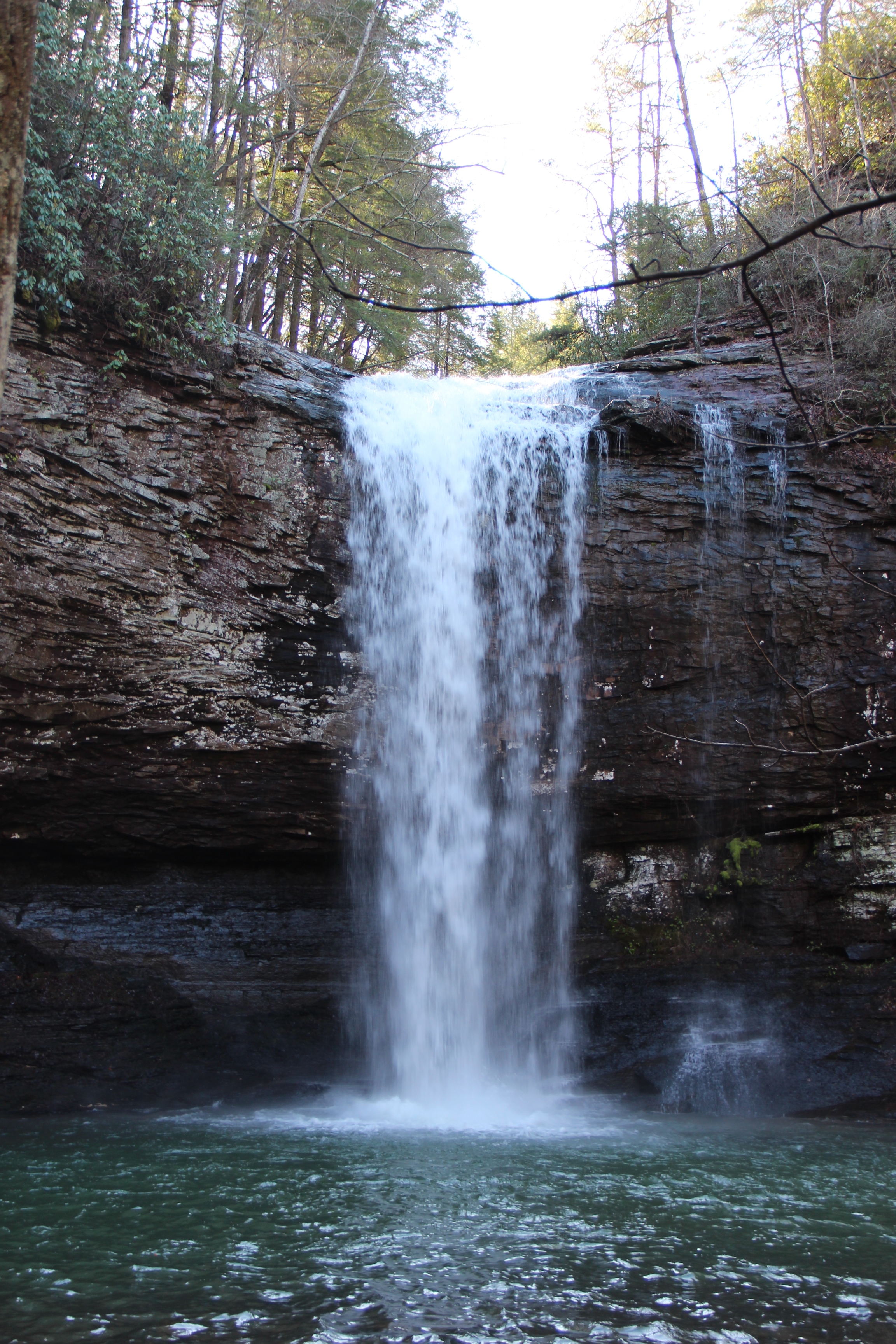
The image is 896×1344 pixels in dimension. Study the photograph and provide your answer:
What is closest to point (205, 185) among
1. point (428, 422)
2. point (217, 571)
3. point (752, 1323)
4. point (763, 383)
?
point (428, 422)

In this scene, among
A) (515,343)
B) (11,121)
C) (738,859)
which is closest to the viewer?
(11,121)

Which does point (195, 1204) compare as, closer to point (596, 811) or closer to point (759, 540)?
point (596, 811)

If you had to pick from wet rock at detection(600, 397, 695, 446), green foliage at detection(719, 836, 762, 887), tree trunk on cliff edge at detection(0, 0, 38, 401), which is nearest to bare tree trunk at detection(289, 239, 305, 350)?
wet rock at detection(600, 397, 695, 446)

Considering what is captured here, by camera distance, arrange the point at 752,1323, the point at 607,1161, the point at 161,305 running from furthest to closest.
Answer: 1. the point at 161,305
2. the point at 607,1161
3. the point at 752,1323

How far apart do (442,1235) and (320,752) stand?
4654 millimetres

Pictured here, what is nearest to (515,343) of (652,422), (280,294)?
(280,294)

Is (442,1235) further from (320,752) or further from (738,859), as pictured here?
(738,859)

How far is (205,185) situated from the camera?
9.61 meters

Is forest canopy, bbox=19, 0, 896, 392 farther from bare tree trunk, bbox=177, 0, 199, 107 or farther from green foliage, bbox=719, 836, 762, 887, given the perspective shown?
green foliage, bbox=719, 836, 762, 887

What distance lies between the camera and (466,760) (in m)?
9.28

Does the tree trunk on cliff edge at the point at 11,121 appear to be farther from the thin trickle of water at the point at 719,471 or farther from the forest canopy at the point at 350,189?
the thin trickle of water at the point at 719,471

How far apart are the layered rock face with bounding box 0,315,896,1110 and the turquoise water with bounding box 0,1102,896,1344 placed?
146 cm

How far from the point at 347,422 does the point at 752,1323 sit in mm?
8091

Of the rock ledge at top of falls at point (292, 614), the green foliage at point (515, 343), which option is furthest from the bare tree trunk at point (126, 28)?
the green foliage at point (515, 343)
